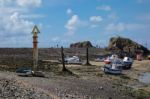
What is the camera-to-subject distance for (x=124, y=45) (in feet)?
388

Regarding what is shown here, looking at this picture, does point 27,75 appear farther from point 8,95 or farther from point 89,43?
point 89,43

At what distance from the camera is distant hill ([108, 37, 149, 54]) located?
4540 inches

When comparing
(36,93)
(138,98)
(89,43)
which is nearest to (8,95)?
(36,93)

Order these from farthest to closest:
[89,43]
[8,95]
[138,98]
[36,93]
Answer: [89,43] < [138,98] < [36,93] < [8,95]

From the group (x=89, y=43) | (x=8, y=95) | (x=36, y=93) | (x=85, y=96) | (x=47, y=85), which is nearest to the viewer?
(x=8, y=95)

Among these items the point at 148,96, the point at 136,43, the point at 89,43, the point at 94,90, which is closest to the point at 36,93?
the point at 94,90

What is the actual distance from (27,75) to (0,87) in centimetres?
968

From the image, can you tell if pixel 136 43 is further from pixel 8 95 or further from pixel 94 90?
pixel 8 95

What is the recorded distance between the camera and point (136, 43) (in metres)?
119

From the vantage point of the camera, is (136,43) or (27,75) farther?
(136,43)

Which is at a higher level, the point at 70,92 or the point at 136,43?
the point at 136,43

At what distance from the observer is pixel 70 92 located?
24.4m

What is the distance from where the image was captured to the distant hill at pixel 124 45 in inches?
4540

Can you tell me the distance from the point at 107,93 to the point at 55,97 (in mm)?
6731
